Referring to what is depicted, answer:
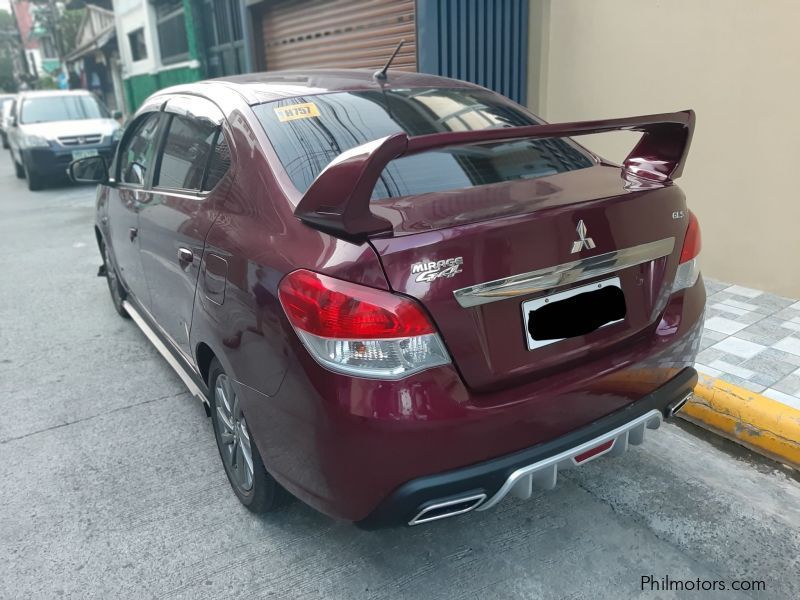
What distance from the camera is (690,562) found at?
2.29m

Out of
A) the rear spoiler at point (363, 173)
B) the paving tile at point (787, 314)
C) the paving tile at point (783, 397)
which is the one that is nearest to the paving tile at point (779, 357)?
the paving tile at point (783, 397)

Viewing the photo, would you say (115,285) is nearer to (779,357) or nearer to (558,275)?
(558,275)

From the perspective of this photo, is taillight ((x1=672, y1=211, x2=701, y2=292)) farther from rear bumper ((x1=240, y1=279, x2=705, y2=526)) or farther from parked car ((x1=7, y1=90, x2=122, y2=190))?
parked car ((x1=7, y1=90, x2=122, y2=190))

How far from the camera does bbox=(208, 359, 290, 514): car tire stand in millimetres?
2443

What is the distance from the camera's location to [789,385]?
3371mm

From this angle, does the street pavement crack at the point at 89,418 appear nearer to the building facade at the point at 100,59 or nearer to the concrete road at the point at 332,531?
the concrete road at the point at 332,531

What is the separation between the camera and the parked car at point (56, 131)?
11641mm

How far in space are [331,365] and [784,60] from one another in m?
3.95

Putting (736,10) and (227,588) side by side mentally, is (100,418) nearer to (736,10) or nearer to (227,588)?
(227,588)

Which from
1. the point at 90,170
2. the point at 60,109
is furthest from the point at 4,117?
the point at 90,170

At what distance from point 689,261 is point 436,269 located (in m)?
1.11

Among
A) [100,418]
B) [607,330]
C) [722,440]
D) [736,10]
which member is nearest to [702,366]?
[722,440]

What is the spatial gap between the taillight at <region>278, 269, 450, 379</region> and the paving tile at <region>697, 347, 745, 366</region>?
246 cm

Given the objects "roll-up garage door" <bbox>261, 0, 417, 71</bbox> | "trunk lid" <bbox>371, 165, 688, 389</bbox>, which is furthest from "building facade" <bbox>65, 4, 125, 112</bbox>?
"trunk lid" <bbox>371, 165, 688, 389</bbox>
